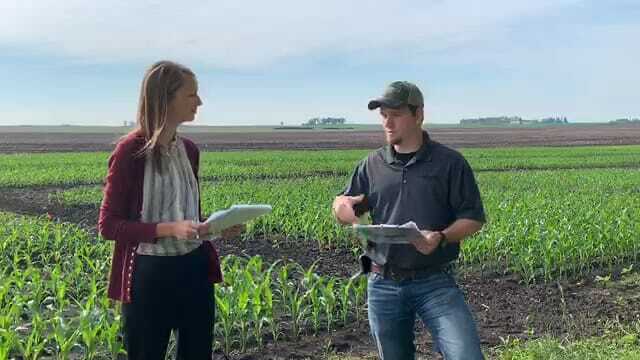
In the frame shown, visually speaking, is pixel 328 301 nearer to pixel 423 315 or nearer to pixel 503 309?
pixel 503 309

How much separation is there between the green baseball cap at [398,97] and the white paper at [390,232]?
0.57 m

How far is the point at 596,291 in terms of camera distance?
8484 millimetres

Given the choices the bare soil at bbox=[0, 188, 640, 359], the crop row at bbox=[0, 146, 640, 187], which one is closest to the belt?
the bare soil at bbox=[0, 188, 640, 359]

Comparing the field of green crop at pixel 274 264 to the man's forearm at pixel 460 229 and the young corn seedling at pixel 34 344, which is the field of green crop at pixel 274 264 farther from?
the man's forearm at pixel 460 229

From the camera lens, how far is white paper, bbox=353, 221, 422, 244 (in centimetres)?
341

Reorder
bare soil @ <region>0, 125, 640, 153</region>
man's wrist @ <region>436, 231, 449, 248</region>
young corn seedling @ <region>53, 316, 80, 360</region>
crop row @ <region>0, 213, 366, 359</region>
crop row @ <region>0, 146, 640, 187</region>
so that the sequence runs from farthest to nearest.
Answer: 1. bare soil @ <region>0, 125, 640, 153</region>
2. crop row @ <region>0, 146, 640, 187</region>
3. crop row @ <region>0, 213, 366, 359</region>
4. young corn seedling @ <region>53, 316, 80, 360</region>
5. man's wrist @ <region>436, 231, 449, 248</region>

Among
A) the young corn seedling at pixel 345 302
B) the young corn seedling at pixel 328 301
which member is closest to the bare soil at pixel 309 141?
the young corn seedling at pixel 345 302

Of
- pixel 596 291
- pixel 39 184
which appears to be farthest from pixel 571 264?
pixel 39 184

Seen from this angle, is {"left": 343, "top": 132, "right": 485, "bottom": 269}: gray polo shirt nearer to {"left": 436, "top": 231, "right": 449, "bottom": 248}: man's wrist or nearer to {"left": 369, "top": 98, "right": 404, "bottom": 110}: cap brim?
{"left": 436, "top": 231, "right": 449, "bottom": 248}: man's wrist

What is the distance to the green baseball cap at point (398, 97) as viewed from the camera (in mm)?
3680

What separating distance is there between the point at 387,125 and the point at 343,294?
3.55 meters

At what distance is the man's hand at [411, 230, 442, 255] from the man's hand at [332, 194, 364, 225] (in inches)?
14.0

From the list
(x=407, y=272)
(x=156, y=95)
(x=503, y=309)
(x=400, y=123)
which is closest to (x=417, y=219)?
(x=407, y=272)

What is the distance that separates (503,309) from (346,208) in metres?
4.49
